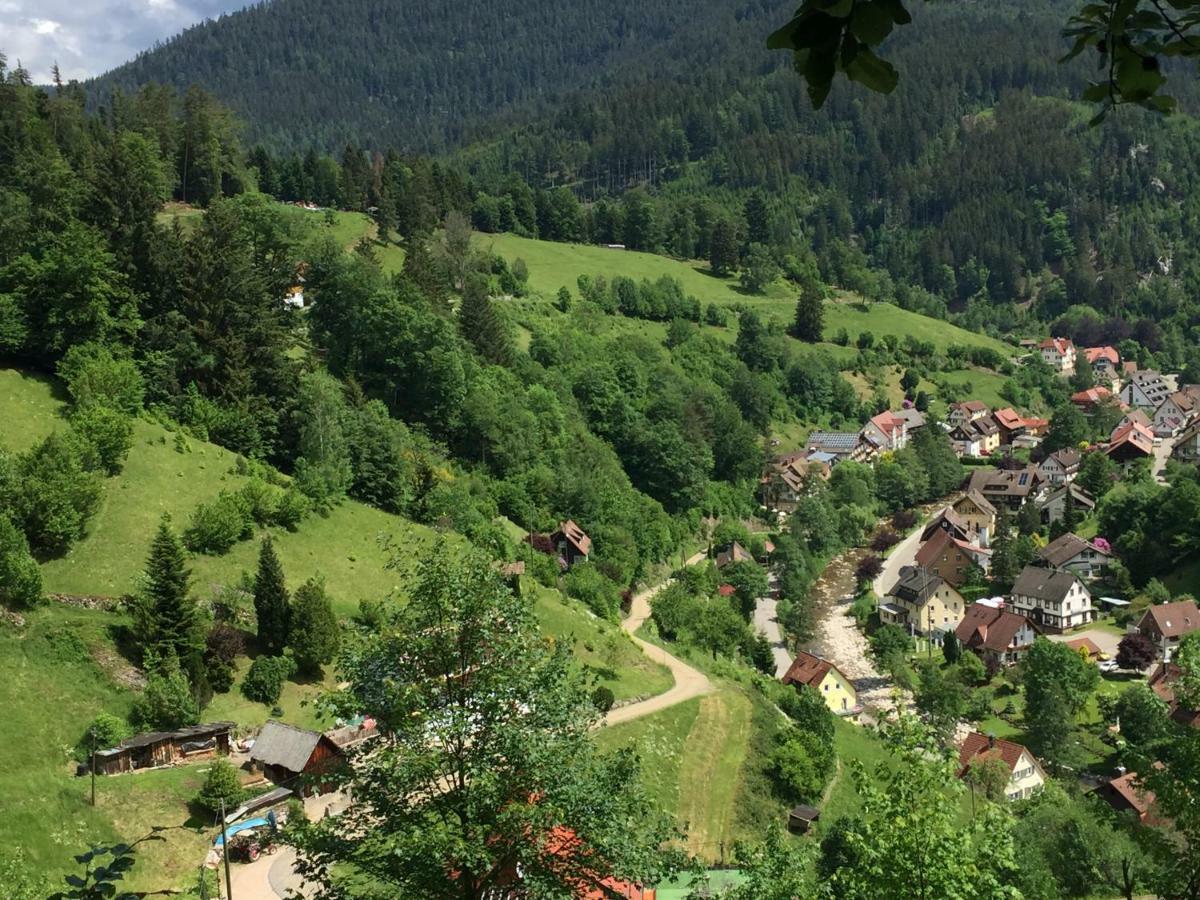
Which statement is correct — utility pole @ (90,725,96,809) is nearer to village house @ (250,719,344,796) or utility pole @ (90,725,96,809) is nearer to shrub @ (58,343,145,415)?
village house @ (250,719,344,796)

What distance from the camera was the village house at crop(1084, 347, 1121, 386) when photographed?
10631cm

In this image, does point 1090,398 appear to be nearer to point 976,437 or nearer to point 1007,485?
point 976,437

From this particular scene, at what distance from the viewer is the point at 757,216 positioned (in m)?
104

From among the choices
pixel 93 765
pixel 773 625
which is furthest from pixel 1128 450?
pixel 93 765

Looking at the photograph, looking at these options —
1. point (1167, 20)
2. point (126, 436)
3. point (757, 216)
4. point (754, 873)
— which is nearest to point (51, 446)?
point (126, 436)

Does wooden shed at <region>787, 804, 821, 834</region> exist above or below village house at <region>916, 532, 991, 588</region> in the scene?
above

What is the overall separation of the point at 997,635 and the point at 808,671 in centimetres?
1128

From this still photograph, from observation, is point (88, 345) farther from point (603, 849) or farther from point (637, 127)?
point (637, 127)

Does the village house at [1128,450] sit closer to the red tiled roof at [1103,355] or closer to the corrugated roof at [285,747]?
the red tiled roof at [1103,355]

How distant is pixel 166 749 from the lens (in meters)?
23.7

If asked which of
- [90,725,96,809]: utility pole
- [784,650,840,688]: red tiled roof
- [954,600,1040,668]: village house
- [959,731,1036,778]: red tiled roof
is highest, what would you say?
[90,725,96,809]: utility pole

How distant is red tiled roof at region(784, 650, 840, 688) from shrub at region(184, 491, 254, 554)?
21789 millimetres

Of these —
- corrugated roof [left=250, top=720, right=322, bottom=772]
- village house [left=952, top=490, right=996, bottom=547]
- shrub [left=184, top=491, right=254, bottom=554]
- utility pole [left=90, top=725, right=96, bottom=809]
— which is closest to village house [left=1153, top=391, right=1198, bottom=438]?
village house [left=952, top=490, right=996, bottom=547]

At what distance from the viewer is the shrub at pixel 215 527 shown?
31109mm
